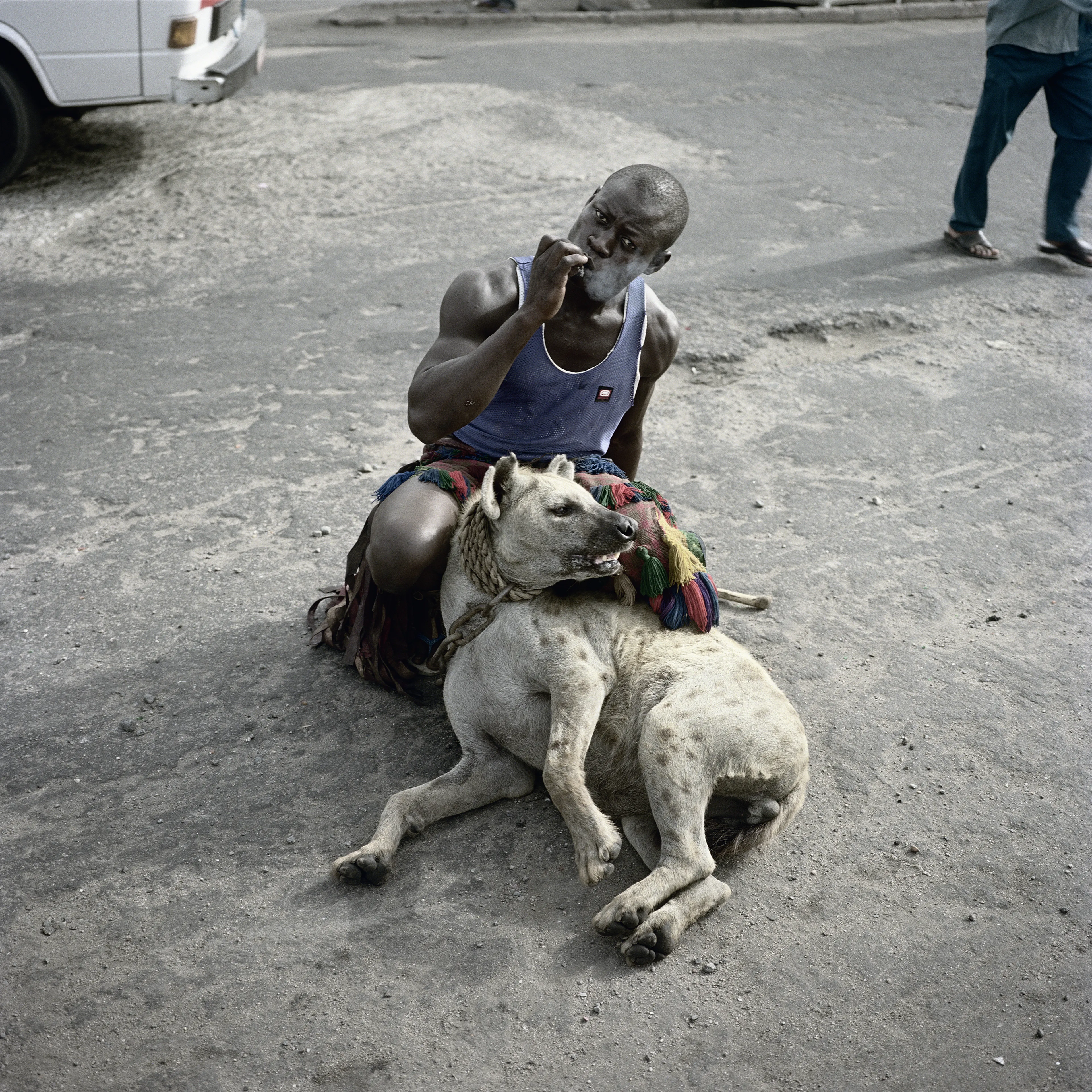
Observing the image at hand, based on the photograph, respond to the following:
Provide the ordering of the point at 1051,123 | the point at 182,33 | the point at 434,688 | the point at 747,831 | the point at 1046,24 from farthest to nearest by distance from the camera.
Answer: the point at 182,33 < the point at 1051,123 < the point at 1046,24 < the point at 434,688 < the point at 747,831

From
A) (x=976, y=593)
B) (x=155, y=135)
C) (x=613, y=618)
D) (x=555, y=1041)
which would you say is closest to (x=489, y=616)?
(x=613, y=618)

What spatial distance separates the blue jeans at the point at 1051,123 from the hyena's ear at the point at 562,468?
5.01 metres

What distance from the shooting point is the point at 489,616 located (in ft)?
10.3

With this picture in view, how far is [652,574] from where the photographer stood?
3.11 meters

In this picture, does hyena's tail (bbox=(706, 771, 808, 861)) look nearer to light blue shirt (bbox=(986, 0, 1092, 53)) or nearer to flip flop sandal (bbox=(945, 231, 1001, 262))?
flip flop sandal (bbox=(945, 231, 1001, 262))

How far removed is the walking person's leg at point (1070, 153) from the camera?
21.5 feet

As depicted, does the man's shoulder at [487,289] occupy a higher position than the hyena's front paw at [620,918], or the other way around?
the man's shoulder at [487,289]

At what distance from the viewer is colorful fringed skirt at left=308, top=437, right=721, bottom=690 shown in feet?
10.3

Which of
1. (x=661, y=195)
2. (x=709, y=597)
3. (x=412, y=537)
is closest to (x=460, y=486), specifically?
(x=412, y=537)

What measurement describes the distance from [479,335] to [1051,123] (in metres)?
5.30

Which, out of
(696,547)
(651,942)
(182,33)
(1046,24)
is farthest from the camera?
(182,33)

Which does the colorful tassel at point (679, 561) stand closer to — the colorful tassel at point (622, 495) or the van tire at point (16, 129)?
the colorful tassel at point (622, 495)

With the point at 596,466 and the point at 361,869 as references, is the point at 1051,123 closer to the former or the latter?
the point at 596,466

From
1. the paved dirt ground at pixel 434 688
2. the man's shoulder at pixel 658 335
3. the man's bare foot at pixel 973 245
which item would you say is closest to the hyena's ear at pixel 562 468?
the man's shoulder at pixel 658 335
